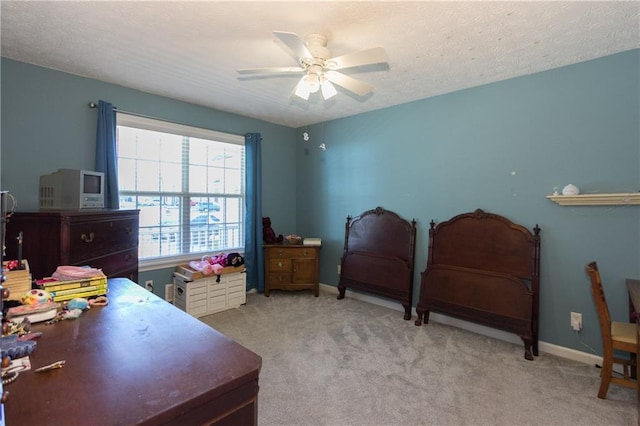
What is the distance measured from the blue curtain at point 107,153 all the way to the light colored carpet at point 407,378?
5.10 feet

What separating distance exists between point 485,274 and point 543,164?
1.09 metres

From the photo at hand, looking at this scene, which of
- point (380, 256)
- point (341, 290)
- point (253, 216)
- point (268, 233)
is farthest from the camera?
point (268, 233)

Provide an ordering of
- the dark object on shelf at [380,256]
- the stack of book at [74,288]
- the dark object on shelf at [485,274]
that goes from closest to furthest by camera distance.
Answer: the stack of book at [74,288], the dark object on shelf at [485,274], the dark object on shelf at [380,256]

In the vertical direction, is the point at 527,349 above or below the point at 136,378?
below

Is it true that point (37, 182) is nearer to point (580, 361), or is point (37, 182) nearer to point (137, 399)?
point (137, 399)

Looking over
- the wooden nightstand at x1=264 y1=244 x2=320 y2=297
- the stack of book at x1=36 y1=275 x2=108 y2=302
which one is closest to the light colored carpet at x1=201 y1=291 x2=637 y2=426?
the wooden nightstand at x1=264 y1=244 x2=320 y2=297

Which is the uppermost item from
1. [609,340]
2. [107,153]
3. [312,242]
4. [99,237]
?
[107,153]

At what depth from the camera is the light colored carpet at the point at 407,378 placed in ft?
6.14

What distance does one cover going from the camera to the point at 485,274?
2.86 m

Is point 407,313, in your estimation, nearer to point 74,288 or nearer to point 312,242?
point 312,242

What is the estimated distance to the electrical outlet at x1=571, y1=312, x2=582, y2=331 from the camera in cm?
254

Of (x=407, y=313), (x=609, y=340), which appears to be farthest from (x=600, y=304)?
(x=407, y=313)

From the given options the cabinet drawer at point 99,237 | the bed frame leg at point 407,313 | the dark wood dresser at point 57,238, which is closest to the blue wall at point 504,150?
the bed frame leg at point 407,313

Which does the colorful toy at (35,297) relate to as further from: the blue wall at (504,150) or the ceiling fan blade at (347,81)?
the blue wall at (504,150)
